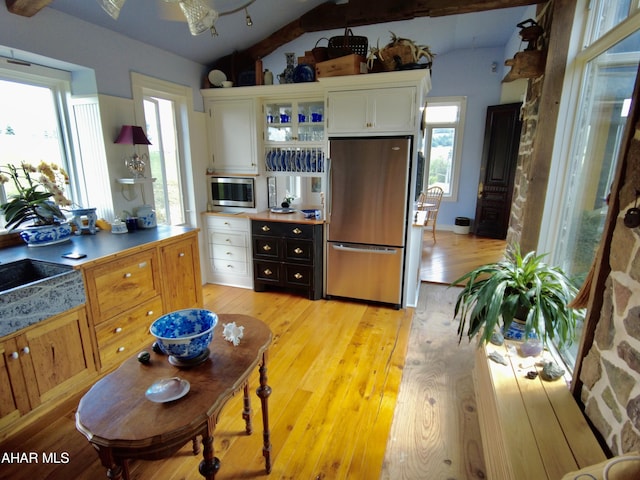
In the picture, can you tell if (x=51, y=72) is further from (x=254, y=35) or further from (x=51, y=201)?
(x=254, y=35)

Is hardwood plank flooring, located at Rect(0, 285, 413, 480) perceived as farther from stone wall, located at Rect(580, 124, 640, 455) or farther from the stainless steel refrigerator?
stone wall, located at Rect(580, 124, 640, 455)

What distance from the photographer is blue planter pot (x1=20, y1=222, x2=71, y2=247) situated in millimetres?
2223

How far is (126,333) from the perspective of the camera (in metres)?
2.33

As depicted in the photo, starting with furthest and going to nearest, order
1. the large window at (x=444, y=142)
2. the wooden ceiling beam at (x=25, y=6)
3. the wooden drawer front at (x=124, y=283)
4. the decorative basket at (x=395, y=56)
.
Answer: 1. the large window at (x=444, y=142)
2. the decorative basket at (x=395, y=56)
3. the wooden drawer front at (x=124, y=283)
4. the wooden ceiling beam at (x=25, y=6)

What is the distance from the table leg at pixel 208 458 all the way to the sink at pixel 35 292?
4.30 feet

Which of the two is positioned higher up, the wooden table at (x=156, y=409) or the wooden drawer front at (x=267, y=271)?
the wooden table at (x=156, y=409)

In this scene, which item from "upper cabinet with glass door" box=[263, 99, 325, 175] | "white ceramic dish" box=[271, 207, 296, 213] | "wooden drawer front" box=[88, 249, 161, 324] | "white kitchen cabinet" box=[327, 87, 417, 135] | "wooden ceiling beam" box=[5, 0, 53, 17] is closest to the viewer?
"wooden ceiling beam" box=[5, 0, 53, 17]

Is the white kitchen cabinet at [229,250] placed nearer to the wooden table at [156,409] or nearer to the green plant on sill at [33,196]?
the green plant on sill at [33,196]

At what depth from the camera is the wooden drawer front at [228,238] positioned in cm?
370

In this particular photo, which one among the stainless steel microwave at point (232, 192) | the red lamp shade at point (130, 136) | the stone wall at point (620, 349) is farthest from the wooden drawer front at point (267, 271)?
the stone wall at point (620, 349)

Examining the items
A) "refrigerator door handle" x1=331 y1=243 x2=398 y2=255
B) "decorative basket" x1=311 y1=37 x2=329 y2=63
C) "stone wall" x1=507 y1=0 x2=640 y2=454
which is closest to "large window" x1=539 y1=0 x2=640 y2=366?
"stone wall" x1=507 y1=0 x2=640 y2=454

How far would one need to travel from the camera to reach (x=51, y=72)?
7.98ft

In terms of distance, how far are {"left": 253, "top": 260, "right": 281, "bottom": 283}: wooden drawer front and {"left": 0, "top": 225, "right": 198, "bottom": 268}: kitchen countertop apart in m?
1.08

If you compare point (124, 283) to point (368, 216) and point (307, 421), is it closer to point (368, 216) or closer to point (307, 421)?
point (307, 421)
